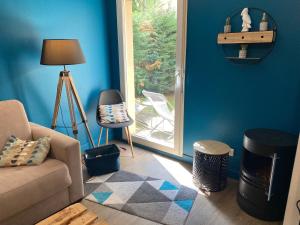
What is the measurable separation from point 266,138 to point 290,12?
1.03 metres

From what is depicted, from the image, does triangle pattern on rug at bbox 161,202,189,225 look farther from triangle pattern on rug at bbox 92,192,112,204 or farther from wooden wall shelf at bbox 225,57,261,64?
wooden wall shelf at bbox 225,57,261,64

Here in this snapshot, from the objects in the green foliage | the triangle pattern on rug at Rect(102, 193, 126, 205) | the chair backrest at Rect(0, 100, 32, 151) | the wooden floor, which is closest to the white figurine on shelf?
the green foliage

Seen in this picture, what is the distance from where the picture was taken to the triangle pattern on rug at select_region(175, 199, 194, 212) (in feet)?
6.59

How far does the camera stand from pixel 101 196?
2.18m

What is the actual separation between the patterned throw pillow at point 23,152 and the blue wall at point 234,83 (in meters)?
1.52

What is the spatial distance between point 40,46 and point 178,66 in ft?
4.87

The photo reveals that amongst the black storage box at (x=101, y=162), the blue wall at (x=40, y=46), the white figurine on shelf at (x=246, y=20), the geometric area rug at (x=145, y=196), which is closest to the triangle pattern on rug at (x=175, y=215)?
the geometric area rug at (x=145, y=196)

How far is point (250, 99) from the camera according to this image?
2.19 metres

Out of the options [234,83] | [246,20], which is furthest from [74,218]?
[246,20]

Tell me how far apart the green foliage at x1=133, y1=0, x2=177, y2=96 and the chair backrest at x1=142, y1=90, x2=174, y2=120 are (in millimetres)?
68

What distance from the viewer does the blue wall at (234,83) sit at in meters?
1.92

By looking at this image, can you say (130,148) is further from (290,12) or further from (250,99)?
(290,12)

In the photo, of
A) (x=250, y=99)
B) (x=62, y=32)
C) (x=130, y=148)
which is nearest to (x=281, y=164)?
(x=250, y=99)

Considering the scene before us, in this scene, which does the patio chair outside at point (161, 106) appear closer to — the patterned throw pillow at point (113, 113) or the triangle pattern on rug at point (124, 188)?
the patterned throw pillow at point (113, 113)
